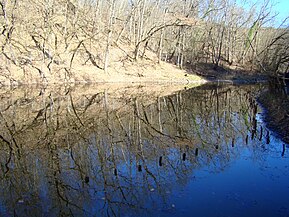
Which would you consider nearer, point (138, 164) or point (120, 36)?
point (138, 164)

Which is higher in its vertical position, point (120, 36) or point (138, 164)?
point (120, 36)

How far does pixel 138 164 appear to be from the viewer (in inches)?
391

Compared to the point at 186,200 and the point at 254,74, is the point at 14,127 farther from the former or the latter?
the point at 254,74

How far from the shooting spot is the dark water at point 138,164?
23.4 ft

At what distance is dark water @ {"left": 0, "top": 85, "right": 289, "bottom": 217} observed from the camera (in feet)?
23.4

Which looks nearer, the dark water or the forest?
the dark water

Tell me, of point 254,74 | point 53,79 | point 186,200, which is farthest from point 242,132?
point 254,74

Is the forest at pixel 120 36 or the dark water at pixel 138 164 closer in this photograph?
the dark water at pixel 138 164

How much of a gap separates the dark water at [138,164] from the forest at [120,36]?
18.7 meters

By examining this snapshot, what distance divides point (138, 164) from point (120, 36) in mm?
42191

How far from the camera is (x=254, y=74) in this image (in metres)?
50.9

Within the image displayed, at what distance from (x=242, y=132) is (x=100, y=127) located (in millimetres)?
7131

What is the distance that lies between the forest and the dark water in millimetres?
18654

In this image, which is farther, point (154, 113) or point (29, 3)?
point (29, 3)
